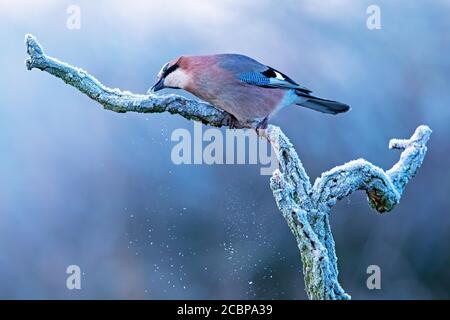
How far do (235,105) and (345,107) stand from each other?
0.38 metres

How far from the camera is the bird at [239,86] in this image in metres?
2.54

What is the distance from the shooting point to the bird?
2.54 metres

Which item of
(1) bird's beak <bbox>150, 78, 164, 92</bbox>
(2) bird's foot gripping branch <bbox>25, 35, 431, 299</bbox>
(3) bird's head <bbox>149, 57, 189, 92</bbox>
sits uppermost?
(3) bird's head <bbox>149, 57, 189, 92</bbox>

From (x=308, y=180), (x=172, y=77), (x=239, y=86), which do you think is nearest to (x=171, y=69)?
(x=172, y=77)

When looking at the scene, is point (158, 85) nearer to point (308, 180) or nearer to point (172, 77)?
point (172, 77)

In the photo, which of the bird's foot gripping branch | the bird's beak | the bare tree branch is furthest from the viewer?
the bird's beak

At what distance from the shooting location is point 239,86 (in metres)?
2.62

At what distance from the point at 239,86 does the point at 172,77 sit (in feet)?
0.82

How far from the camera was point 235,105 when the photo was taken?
2555 mm

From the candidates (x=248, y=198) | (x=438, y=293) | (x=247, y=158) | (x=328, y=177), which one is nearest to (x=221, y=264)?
(x=248, y=198)

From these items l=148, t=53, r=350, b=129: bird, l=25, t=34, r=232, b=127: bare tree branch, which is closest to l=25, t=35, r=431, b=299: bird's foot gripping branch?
l=25, t=34, r=232, b=127: bare tree branch

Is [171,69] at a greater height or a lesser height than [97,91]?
greater

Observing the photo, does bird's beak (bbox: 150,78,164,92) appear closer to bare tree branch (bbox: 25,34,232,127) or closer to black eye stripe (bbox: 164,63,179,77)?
black eye stripe (bbox: 164,63,179,77)
